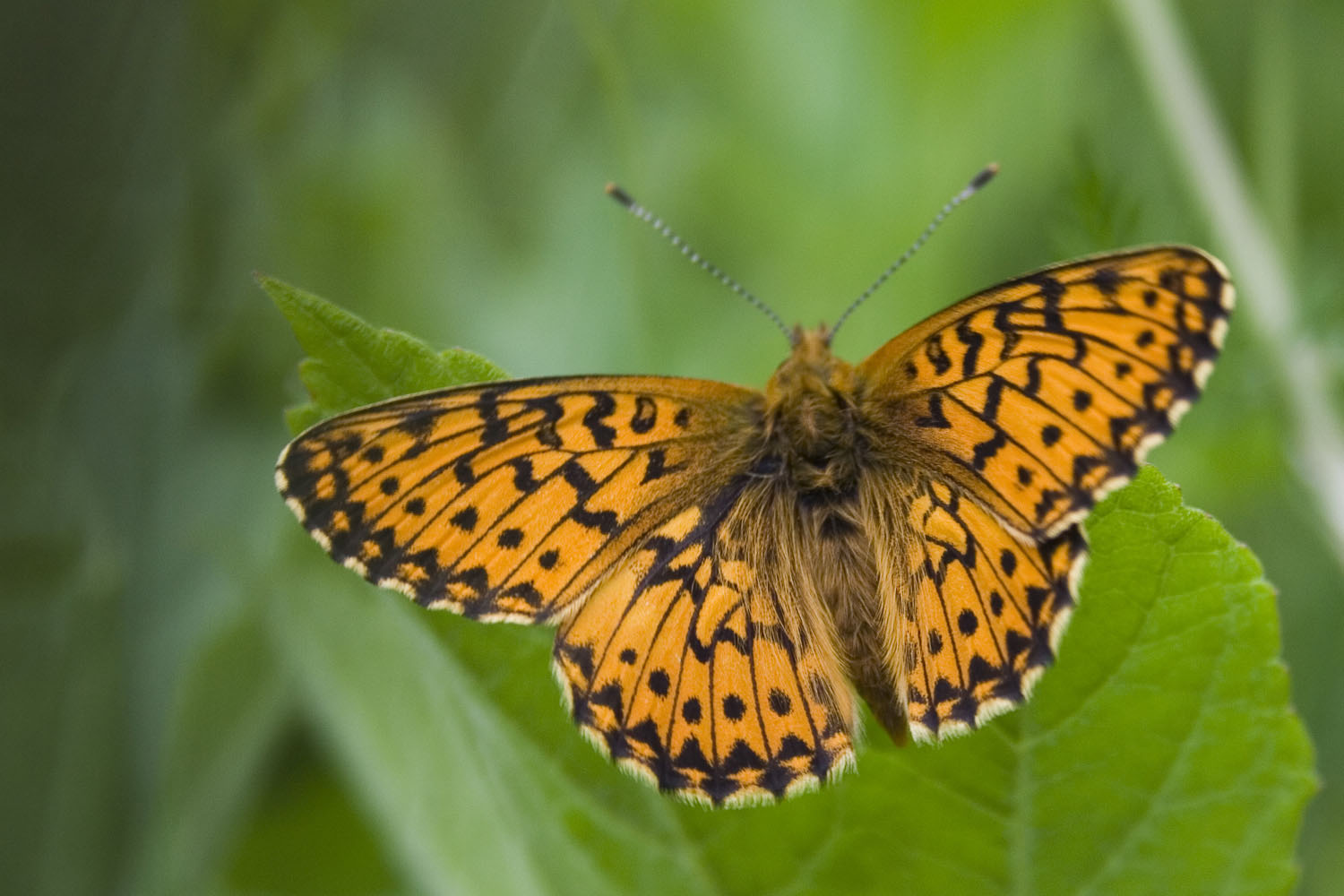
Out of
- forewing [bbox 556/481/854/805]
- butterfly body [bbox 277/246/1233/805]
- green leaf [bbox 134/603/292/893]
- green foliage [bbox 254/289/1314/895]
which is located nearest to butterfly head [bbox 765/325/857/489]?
A: butterfly body [bbox 277/246/1233/805]

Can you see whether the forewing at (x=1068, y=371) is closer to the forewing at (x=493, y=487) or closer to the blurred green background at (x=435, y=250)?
→ the forewing at (x=493, y=487)

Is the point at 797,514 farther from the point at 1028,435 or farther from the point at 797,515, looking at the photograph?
the point at 1028,435

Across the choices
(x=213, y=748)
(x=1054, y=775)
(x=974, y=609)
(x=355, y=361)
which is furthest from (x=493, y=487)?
(x=213, y=748)

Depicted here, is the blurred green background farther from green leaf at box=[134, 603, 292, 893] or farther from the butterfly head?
the butterfly head

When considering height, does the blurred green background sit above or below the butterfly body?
above

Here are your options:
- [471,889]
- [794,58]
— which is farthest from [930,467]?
[794,58]

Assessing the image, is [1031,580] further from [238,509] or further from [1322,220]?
[1322,220]
